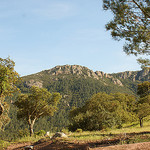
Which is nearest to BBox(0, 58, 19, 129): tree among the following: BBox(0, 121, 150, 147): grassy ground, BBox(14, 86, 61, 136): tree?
BBox(0, 121, 150, 147): grassy ground

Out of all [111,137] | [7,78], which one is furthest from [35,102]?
[111,137]

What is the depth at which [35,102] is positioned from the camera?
25859mm

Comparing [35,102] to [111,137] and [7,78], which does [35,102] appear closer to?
[7,78]

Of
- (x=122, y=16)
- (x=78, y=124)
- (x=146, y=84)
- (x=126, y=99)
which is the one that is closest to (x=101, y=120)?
(x=78, y=124)

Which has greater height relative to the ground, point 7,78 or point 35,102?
point 7,78

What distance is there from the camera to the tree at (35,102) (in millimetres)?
25641

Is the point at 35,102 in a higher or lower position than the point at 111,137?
higher

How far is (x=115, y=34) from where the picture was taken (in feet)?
42.5

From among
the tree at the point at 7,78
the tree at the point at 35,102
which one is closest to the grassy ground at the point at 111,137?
the tree at the point at 7,78

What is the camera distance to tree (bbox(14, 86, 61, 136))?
25641 millimetres

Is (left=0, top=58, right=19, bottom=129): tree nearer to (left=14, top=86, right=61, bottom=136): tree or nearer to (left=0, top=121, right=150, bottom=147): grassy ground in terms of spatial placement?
(left=0, top=121, right=150, bottom=147): grassy ground

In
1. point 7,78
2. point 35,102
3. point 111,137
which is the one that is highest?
point 7,78

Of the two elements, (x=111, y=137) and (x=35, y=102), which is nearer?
(x=111, y=137)

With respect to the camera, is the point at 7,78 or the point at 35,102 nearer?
the point at 7,78
